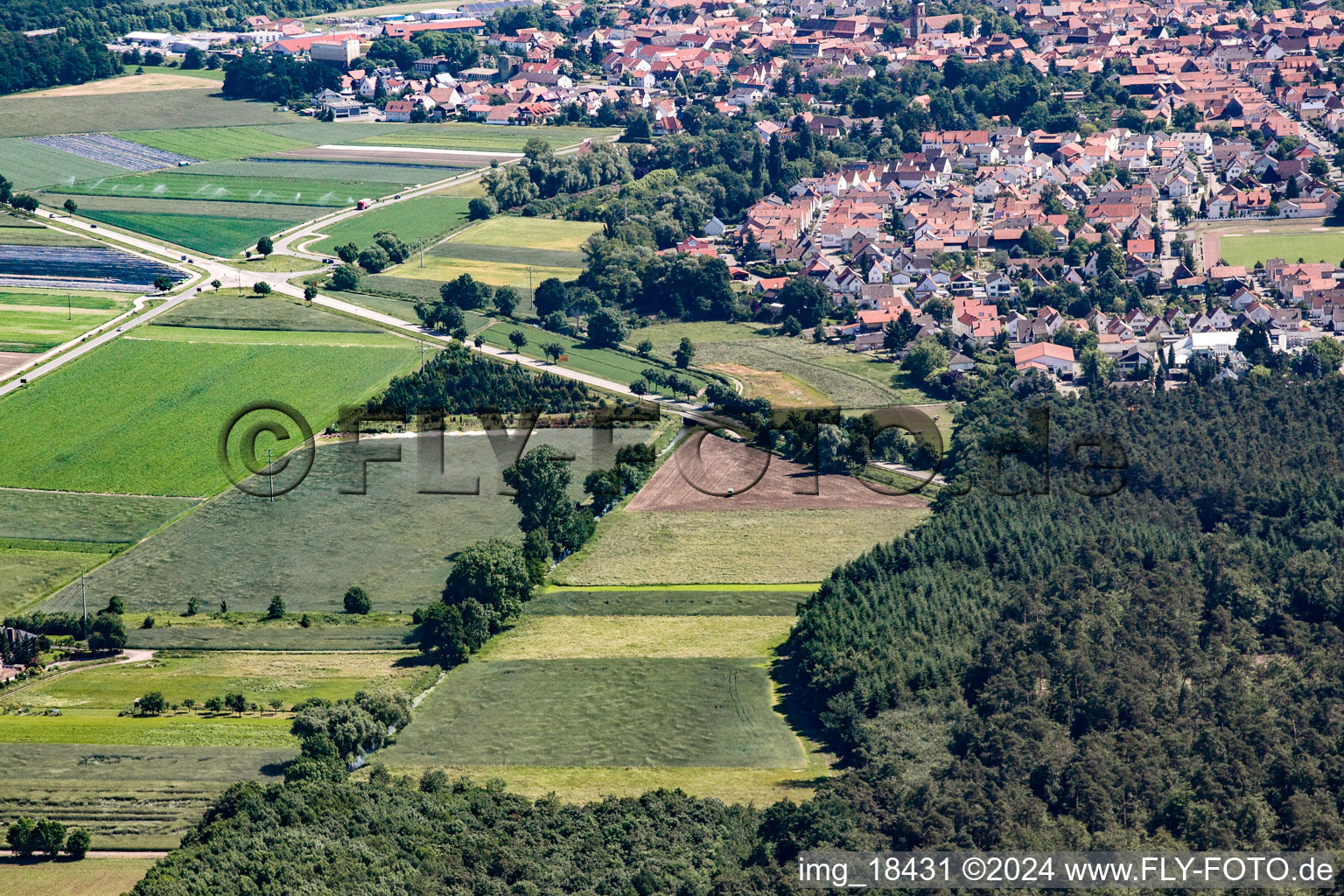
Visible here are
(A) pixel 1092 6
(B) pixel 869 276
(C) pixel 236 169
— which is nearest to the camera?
(B) pixel 869 276

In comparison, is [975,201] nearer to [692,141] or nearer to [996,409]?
[692,141]

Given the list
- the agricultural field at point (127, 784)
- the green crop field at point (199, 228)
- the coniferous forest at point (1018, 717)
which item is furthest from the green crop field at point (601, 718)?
the green crop field at point (199, 228)

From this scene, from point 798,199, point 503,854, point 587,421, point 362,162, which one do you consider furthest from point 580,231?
point 503,854

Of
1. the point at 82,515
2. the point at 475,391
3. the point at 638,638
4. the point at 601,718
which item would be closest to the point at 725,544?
the point at 638,638

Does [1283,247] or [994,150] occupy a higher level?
[994,150]

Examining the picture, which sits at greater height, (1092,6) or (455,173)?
(1092,6)

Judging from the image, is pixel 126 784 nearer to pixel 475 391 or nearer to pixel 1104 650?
pixel 1104 650

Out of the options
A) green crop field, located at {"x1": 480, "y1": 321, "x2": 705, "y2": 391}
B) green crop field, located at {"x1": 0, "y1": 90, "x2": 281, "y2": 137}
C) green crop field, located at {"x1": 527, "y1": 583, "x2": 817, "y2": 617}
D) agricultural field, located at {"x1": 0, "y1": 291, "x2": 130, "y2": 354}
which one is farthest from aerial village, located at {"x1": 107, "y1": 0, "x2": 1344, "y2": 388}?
agricultural field, located at {"x1": 0, "y1": 291, "x2": 130, "y2": 354}
